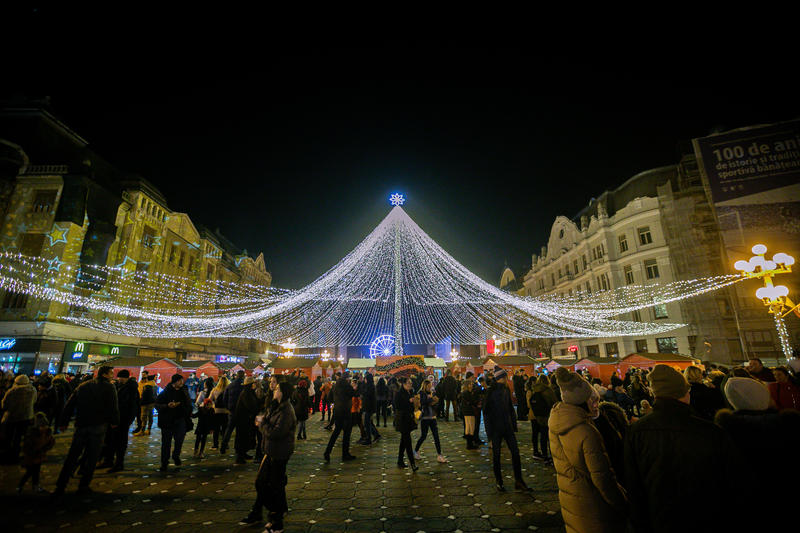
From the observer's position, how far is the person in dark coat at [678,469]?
2145 millimetres

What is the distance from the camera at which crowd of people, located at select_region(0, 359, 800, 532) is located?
2.21 meters

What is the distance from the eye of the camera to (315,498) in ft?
19.0

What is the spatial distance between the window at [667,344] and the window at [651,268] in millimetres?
5106

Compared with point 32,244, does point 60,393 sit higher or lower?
lower

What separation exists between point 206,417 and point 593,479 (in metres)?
9.19

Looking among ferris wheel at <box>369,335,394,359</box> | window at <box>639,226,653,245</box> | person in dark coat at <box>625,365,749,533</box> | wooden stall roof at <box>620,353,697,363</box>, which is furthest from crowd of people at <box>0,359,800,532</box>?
ferris wheel at <box>369,335,394,359</box>

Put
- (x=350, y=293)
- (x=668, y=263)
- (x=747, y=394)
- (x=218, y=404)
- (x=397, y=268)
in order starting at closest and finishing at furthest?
(x=747, y=394)
(x=218, y=404)
(x=397, y=268)
(x=350, y=293)
(x=668, y=263)

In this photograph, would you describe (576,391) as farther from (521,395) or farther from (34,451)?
(521,395)

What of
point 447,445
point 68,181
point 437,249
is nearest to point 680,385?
point 447,445

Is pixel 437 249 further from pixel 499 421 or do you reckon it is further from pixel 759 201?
pixel 759 201

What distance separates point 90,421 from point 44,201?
25.6 meters

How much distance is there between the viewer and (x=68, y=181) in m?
23.5

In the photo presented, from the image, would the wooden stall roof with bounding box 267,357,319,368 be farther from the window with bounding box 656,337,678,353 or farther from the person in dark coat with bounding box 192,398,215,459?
the window with bounding box 656,337,678,353

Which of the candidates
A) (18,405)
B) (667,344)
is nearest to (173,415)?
(18,405)
